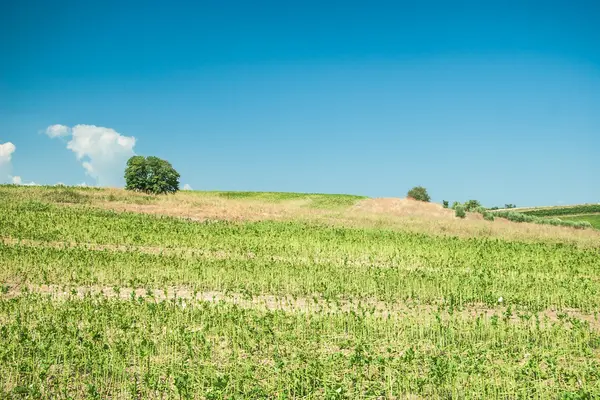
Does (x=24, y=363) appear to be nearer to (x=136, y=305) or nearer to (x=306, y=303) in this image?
(x=136, y=305)

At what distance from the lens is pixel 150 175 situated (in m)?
75.4

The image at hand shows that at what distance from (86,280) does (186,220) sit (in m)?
24.1

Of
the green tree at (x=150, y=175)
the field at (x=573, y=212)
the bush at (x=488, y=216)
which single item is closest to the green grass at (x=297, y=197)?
the green tree at (x=150, y=175)

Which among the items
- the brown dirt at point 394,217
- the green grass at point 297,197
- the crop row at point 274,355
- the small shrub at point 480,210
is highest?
the green grass at point 297,197

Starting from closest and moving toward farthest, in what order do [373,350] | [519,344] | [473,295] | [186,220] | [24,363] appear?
[24,363] < [373,350] < [519,344] < [473,295] < [186,220]

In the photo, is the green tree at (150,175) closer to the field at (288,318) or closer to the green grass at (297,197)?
the green grass at (297,197)

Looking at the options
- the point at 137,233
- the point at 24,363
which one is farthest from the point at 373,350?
the point at 137,233

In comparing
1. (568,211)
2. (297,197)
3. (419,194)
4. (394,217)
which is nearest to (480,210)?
(394,217)

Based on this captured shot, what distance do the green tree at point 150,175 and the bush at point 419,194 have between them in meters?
38.6

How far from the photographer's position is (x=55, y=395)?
7973 millimetres

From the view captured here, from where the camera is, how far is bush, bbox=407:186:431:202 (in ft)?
257

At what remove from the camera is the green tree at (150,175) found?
243ft

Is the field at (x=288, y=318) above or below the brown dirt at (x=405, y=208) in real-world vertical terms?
below

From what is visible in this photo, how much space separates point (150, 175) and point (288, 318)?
67573mm
